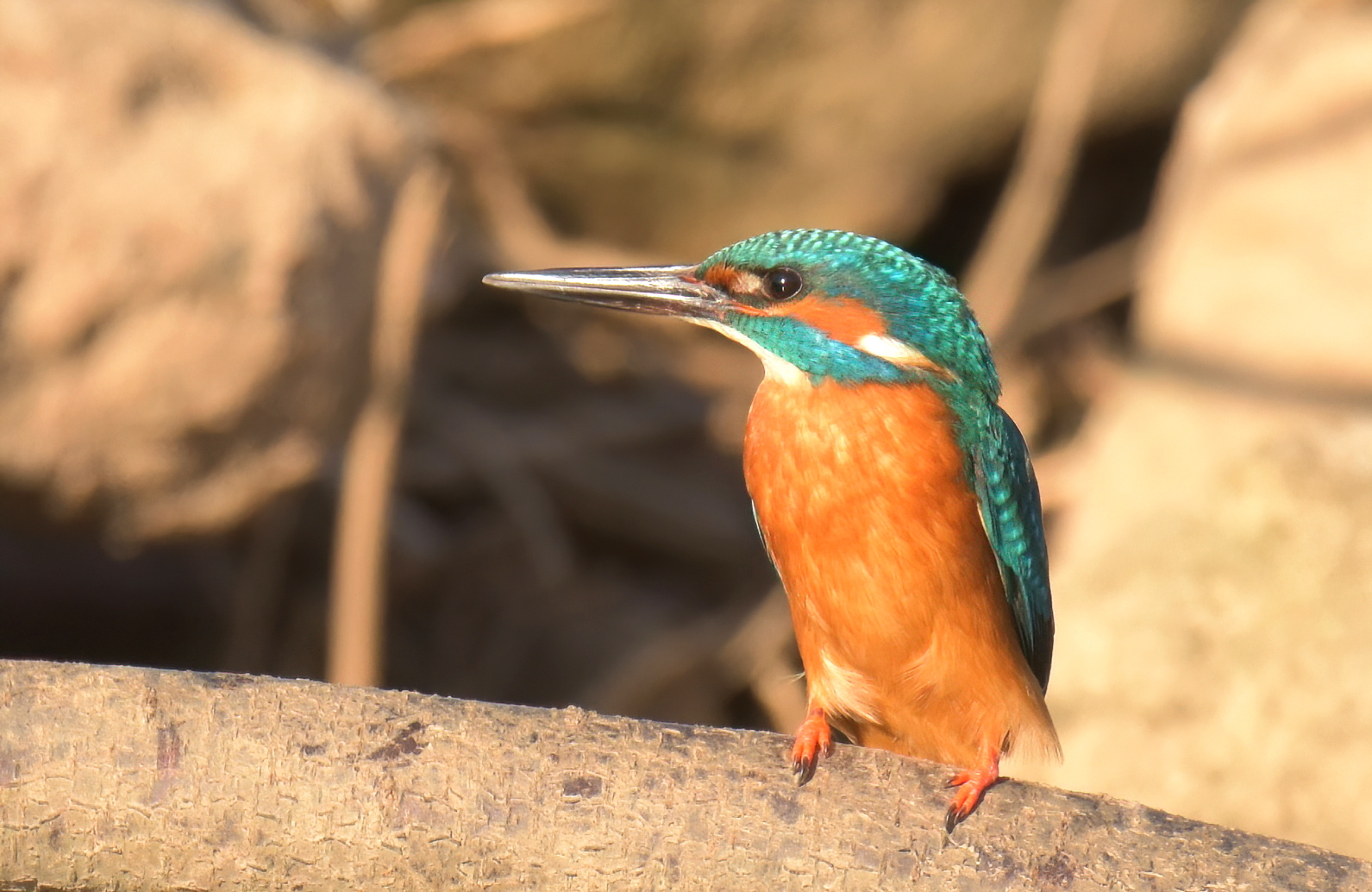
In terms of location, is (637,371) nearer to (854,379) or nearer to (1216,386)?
(1216,386)

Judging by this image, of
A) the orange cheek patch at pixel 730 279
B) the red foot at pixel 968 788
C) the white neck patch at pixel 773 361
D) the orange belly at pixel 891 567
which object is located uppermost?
the orange cheek patch at pixel 730 279

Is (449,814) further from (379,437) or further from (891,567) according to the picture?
(379,437)

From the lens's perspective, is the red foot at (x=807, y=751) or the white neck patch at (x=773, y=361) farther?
the white neck patch at (x=773, y=361)

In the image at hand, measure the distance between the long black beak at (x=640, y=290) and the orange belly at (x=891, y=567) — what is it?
0.22m

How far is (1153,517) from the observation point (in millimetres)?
4855

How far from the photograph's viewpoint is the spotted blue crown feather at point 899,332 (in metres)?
2.76

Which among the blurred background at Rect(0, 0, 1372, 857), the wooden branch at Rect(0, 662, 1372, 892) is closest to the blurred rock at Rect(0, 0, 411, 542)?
the blurred background at Rect(0, 0, 1372, 857)

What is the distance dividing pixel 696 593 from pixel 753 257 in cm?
352

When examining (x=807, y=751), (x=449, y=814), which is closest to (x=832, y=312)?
(x=807, y=751)

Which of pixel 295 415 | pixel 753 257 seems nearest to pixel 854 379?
pixel 753 257

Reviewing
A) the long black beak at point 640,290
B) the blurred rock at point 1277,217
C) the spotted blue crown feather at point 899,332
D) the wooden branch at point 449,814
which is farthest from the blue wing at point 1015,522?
the blurred rock at point 1277,217

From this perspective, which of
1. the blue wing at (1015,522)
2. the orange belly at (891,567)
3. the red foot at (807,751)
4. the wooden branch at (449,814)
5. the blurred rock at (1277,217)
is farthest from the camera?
the blurred rock at (1277,217)

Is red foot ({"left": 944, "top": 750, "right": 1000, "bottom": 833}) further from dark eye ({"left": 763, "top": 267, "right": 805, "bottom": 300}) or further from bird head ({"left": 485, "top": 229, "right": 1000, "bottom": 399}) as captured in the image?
dark eye ({"left": 763, "top": 267, "right": 805, "bottom": 300})

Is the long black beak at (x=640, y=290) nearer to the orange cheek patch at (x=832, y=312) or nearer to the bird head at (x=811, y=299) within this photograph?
the bird head at (x=811, y=299)
